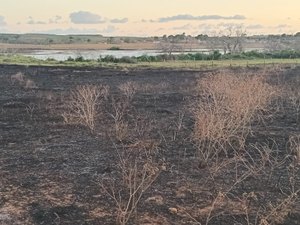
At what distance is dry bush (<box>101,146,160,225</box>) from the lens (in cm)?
810

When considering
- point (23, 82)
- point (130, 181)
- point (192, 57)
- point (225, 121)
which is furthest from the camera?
point (192, 57)

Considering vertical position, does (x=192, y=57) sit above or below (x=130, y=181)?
below

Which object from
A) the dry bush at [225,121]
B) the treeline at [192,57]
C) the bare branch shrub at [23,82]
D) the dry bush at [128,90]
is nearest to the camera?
the dry bush at [225,121]

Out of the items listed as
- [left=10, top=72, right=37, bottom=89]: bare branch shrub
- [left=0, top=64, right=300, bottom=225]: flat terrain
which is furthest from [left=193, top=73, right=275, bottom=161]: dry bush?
[left=10, top=72, right=37, bottom=89]: bare branch shrub

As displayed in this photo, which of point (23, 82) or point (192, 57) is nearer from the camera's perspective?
point (23, 82)

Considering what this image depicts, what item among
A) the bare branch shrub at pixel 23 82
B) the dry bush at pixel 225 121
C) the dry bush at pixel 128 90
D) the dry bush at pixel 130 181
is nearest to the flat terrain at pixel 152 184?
the dry bush at pixel 130 181

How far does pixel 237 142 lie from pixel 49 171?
5596mm

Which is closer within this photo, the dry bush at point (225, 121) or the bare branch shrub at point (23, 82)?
the dry bush at point (225, 121)

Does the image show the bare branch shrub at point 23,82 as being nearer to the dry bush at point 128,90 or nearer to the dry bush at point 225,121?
the dry bush at point 128,90

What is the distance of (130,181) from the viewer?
792 centimetres

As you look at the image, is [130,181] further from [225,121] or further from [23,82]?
[23,82]

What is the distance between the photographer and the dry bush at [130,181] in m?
8.10

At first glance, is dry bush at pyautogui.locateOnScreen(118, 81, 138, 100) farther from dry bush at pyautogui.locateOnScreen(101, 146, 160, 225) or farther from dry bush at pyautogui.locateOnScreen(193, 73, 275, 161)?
dry bush at pyautogui.locateOnScreen(101, 146, 160, 225)

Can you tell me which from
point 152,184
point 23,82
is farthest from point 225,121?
point 23,82
